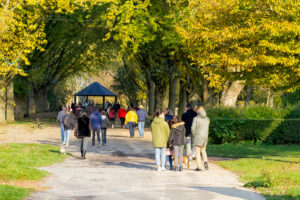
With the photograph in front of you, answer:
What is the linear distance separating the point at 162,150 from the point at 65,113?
5.87m

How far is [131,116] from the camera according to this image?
28.4m

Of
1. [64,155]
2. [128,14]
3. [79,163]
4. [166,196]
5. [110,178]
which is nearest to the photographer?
[166,196]

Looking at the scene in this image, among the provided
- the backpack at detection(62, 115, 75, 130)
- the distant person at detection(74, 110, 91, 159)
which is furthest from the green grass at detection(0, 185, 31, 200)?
the backpack at detection(62, 115, 75, 130)

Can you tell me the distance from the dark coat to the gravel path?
836mm

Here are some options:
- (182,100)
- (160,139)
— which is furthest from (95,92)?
(160,139)

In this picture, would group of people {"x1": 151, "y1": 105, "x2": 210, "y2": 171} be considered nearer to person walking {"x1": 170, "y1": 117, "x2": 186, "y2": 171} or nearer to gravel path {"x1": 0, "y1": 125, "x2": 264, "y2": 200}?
person walking {"x1": 170, "y1": 117, "x2": 186, "y2": 171}

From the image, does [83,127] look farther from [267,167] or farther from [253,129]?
[253,129]

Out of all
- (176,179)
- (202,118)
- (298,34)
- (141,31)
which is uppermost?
(141,31)

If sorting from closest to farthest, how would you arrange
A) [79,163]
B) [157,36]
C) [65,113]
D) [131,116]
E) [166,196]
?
1. [166,196]
2. [79,163]
3. [65,113]
4. [131,116]
5. [157,36]

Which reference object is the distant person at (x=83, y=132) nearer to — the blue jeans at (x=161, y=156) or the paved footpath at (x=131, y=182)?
the paved footpath at (x=131, y=182)

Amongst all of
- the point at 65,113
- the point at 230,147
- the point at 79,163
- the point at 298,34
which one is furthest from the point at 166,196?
the point at 230,147

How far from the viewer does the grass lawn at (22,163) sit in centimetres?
1144

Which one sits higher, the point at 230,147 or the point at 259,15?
the point at 259,15

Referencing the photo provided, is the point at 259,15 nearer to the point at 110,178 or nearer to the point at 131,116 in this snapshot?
the point at 110,178
